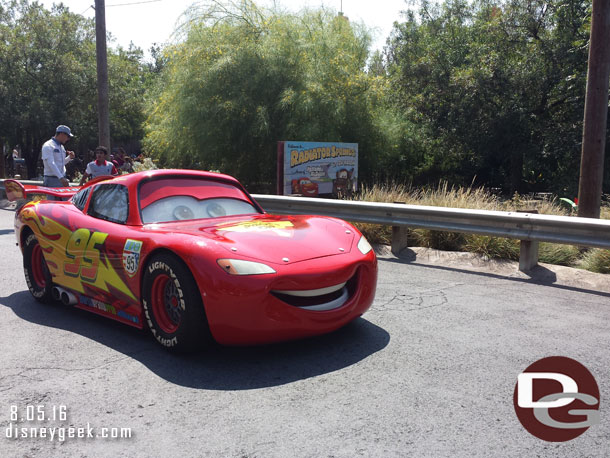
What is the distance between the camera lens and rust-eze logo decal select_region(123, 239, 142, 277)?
4.44m

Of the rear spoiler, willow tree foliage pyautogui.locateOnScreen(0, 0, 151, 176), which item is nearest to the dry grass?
the rear spoiler

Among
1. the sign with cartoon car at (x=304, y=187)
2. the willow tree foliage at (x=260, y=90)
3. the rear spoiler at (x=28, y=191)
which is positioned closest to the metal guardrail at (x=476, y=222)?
the sign with cartoon car at (x=304, y=187)

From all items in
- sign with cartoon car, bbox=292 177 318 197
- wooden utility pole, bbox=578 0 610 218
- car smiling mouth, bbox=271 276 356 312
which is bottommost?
car smiling mouth, bbox=271 276 356 312

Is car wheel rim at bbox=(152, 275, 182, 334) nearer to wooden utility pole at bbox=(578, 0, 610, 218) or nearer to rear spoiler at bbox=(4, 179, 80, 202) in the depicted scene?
rear spoiler at bbox=(4, 179, 80, 202)

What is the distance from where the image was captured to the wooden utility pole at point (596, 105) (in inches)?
318

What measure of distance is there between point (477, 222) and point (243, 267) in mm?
4614

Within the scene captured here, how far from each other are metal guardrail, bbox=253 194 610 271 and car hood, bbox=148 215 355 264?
10.4 feet

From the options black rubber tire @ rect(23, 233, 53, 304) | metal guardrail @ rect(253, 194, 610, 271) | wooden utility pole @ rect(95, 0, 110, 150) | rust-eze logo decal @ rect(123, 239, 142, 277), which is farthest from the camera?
wooden utility pole @ rect(95, 0, 110, 150)

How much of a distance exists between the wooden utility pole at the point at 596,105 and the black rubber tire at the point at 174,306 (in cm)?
644

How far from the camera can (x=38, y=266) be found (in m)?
5.84

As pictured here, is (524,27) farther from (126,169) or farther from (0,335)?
(0,335)

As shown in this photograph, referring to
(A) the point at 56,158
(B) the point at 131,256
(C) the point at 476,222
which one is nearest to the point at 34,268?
(B) the point at 131,256

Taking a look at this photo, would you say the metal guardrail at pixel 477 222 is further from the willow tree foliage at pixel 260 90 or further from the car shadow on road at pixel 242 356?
the willow tree foliage at pixel 260 90

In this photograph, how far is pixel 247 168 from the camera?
732 inches
